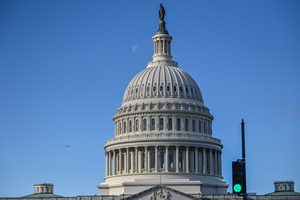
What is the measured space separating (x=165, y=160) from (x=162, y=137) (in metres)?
4.53

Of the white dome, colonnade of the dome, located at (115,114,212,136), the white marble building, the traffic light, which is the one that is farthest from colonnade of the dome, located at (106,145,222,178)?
the traffic light

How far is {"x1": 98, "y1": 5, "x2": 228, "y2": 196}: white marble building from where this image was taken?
142 meters

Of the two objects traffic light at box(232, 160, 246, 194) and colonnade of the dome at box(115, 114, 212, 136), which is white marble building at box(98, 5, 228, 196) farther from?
traffic light at box(232, 160, 246, 194)

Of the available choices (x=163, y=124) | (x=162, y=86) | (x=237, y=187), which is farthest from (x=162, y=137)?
(x=237, y=187)

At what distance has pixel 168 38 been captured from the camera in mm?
155750

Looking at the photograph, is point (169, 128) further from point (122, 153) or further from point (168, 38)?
point (168, 38)

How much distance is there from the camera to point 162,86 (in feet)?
495

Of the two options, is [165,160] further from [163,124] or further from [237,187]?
[237,187]

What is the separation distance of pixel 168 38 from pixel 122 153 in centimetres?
2638

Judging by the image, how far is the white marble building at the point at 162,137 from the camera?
141500 millimetres

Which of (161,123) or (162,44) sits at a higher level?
(162,44)

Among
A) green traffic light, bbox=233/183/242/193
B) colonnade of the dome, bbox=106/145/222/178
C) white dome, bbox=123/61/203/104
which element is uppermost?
white dome, bbox=123/61/203/104

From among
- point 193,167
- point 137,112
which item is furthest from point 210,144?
point 137,112

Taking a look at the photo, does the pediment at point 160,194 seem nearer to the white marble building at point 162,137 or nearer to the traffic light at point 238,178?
the white marble building at point 162,137
